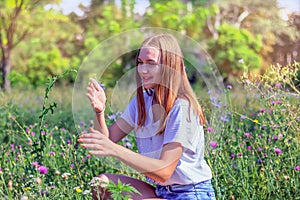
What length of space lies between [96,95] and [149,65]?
0.74 ft

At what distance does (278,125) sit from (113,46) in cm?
138

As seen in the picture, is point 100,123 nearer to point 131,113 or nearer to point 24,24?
point 131,113

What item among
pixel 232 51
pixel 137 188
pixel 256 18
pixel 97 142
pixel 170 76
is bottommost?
pixel 232 51

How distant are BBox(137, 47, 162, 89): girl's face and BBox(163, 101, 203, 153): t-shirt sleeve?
0.13 metres

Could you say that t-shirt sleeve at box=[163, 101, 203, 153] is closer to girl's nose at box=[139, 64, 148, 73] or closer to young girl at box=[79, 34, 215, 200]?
young girl at box=[79, 34, 215, 200]

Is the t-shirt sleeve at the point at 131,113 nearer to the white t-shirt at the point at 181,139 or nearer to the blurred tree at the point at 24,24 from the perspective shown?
the white t-shirt at the point at 181,139

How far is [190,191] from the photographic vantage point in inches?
86.7

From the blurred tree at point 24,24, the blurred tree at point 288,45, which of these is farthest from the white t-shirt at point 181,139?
the blurred tree at point 288,45

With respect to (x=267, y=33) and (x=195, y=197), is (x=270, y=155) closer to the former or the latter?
(x=195, y=197)

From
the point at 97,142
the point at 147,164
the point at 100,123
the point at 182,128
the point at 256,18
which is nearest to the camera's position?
the point at 97,142

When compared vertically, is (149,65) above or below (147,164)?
above

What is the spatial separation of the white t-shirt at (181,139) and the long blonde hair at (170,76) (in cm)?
3

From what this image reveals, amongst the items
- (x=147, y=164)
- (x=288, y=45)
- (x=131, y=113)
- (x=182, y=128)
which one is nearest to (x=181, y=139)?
(x=182, y=128)

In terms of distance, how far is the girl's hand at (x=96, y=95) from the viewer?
2.00 metres
